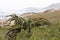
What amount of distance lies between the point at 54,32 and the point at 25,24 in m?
0.30

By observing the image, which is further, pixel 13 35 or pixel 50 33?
pixel 13 35

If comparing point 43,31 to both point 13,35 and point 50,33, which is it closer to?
point 50,33

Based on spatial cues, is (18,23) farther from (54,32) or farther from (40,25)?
(54,32)

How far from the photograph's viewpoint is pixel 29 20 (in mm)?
2023

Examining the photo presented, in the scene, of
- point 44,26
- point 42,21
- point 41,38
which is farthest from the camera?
point 42,21

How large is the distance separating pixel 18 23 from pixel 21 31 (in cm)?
15

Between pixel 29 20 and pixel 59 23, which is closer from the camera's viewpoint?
pixel 59 23

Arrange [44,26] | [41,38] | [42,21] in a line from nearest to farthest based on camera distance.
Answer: [41,38]
[44,26]
[42,21]

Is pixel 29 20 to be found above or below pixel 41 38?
above

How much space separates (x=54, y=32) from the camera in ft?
5.97

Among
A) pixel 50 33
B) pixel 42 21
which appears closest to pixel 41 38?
pixel 50 33

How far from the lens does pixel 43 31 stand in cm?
186

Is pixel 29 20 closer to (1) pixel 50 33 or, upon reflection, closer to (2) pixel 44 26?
(2) pixel 44 26

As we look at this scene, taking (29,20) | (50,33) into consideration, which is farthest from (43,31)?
(29,20)
